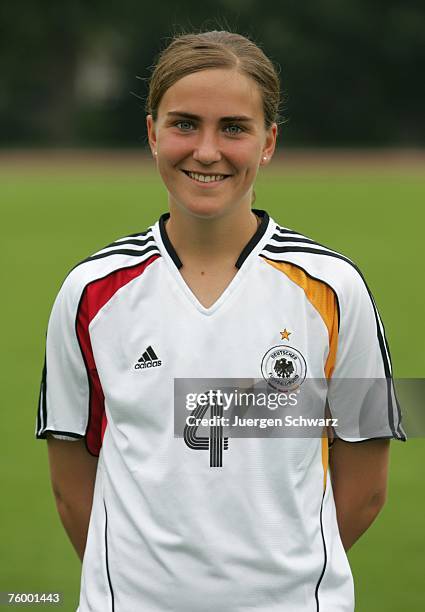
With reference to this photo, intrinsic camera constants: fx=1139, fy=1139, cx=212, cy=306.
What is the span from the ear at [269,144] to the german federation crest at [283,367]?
39 centimetres

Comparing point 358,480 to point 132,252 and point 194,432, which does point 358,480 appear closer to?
point 194,432

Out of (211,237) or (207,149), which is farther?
(211,237)

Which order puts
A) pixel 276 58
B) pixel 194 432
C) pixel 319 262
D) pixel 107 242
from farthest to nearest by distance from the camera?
pixel 276 58, pixel 107 242, pixel 319 262, pixel 194 432

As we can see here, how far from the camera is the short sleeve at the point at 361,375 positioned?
2162 mm

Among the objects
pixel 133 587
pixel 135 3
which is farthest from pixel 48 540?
pixel 135 3

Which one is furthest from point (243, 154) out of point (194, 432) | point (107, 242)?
point (107, 242)

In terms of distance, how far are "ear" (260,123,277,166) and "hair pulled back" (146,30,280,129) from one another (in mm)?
16

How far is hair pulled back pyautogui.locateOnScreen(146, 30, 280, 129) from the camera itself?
2139 millimetres

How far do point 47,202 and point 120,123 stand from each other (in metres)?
15.7

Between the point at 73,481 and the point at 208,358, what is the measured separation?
1.62 ft

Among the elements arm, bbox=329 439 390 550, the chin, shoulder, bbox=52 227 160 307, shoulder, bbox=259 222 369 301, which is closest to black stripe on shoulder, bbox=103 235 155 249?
shoulder, bbox=52 227 160 307

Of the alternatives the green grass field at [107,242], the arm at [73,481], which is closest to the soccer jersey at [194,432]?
the arm at [73,481]

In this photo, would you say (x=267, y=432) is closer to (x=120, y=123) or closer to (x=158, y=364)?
(x=158, y=364)

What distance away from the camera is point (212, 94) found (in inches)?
83.0
